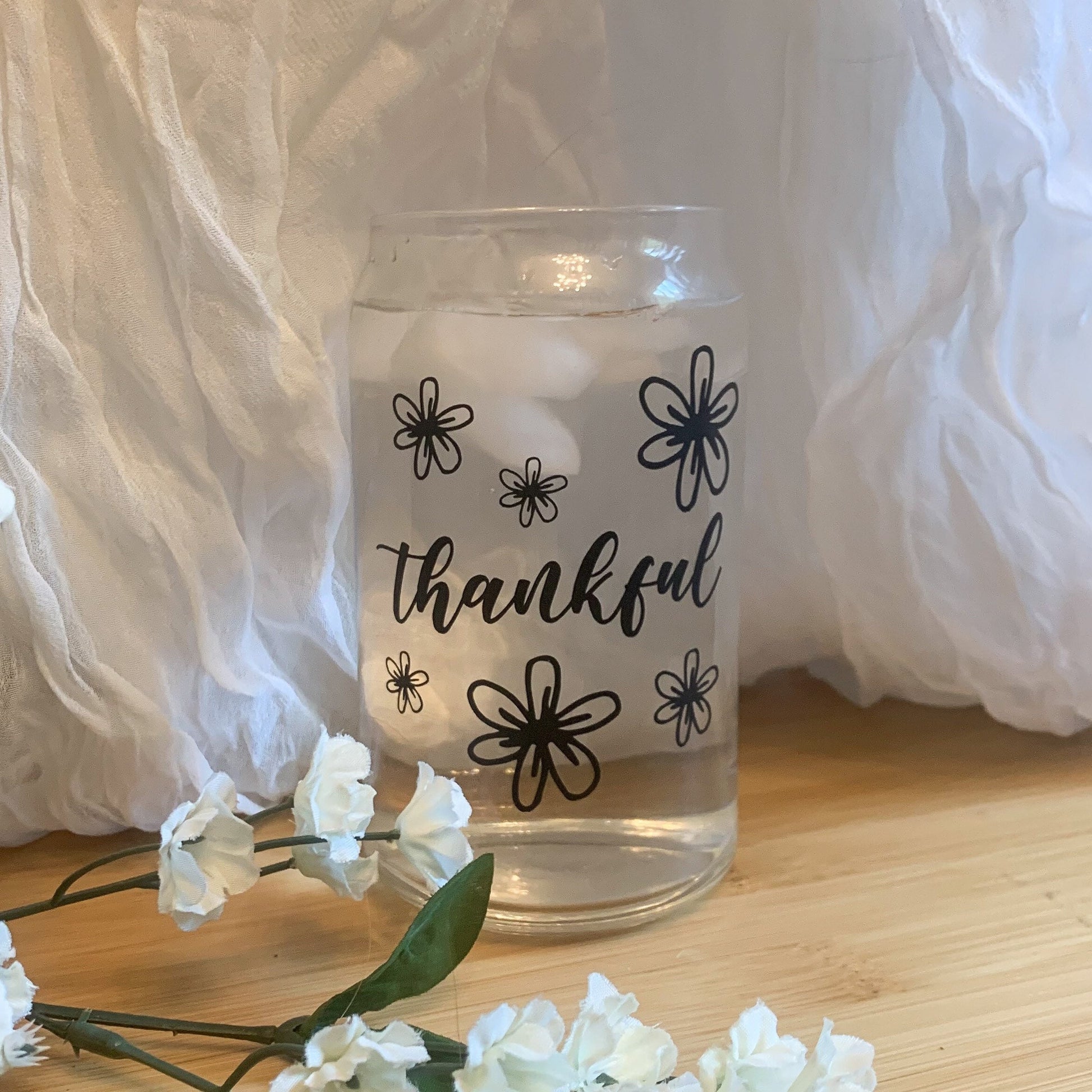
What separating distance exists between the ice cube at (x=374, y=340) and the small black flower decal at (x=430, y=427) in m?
0.02

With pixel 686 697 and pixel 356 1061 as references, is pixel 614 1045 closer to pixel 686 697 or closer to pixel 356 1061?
pixel 356 1061

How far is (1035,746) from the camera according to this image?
0.60 meters

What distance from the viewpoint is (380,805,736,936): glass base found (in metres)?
0.44

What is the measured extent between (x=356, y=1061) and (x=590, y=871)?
6.9 inches

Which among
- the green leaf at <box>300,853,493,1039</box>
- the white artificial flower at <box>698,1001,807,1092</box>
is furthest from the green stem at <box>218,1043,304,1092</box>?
the white artificial flower at <box>698,1001,807,1092</box>

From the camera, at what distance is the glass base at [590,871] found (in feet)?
1.45

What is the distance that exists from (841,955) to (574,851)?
109 millimetres

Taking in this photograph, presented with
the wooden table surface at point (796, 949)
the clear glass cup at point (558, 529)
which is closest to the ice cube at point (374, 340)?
the clear glass cup at point (558, 529)

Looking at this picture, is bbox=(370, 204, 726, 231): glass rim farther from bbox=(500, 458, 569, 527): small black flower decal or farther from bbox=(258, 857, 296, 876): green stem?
bbox=(258, 857, 296, 876): green stem

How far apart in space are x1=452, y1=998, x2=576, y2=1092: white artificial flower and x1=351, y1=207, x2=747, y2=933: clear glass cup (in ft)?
0.50

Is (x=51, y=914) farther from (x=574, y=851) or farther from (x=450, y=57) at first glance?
(x=450, y=57)

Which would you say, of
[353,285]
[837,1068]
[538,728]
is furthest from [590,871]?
[353,285]

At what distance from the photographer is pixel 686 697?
1.55ft

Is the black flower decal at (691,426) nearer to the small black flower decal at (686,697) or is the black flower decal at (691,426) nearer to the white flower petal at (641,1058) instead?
the small black flower decal at (686,697)
